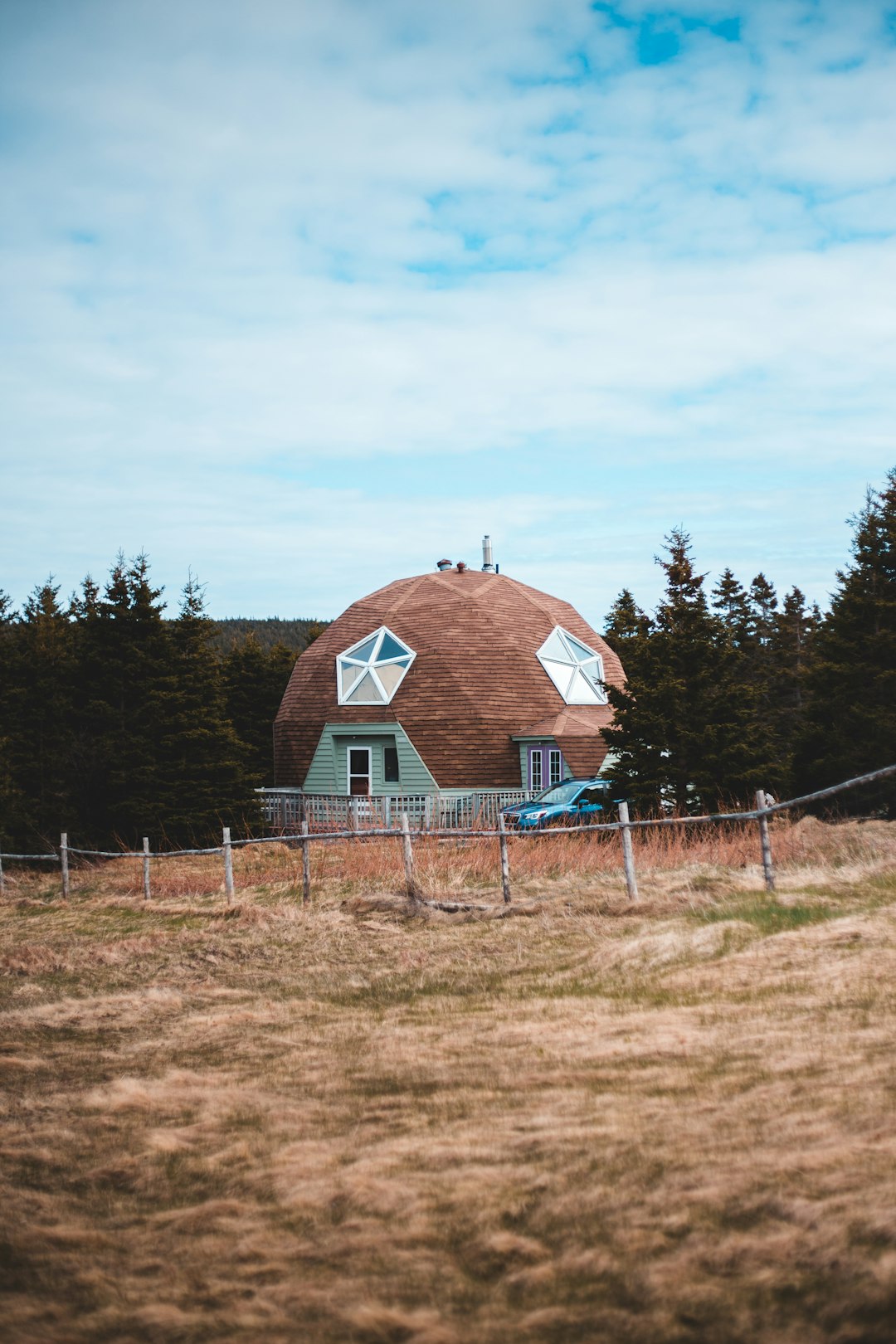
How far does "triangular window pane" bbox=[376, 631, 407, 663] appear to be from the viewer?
31.7 meters

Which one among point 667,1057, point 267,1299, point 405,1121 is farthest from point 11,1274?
point 667,1057

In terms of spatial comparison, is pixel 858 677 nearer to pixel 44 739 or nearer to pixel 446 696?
pixel 446 696

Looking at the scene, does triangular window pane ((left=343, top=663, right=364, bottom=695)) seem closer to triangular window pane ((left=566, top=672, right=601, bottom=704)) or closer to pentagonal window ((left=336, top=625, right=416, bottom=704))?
pentagonal window ((left=336, top=625, right=416, bottom=704))

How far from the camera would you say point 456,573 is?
35500 millimetres

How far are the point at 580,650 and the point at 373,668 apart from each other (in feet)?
22.4

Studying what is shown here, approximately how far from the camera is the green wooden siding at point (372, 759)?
29703 mm

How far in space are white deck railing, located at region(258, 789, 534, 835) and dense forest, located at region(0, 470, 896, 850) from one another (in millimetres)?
1591

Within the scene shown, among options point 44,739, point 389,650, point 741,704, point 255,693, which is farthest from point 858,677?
point 255,693

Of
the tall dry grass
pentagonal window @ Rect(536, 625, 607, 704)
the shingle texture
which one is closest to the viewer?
the tall dry grass

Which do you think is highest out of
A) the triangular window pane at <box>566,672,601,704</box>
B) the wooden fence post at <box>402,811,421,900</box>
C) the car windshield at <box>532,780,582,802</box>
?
the triangular window pane at <box>566,672,601,704</box>

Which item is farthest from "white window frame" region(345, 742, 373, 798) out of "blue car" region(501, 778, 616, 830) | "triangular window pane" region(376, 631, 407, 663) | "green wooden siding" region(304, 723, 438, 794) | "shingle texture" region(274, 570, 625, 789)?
"blue car" region(501, 778, 616, 830)

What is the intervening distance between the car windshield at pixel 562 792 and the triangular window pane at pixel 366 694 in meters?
7.83

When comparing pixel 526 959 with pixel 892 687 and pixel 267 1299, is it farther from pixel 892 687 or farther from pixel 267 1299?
pixel 892 687

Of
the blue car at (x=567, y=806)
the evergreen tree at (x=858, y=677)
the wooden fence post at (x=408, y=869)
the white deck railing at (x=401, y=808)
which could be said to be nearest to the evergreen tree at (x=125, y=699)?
the white deck railing at (x=401, y=808)
